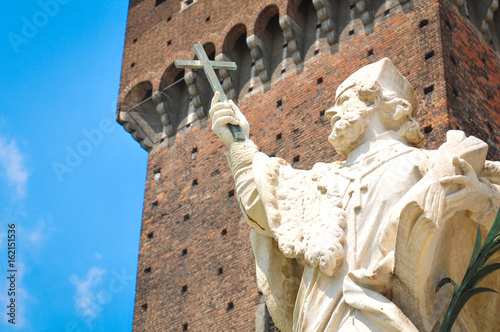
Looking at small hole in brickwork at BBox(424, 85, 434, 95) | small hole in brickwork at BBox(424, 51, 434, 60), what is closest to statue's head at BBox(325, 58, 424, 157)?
small hole in brickwork at BBox(424, 85, 434, 95)

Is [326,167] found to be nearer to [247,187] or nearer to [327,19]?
[247,187]

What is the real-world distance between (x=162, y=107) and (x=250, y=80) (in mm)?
1462

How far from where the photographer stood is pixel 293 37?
1459 cm

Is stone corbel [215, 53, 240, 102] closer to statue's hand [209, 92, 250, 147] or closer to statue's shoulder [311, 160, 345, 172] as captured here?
statue's hand [209, 92, 250, 147]

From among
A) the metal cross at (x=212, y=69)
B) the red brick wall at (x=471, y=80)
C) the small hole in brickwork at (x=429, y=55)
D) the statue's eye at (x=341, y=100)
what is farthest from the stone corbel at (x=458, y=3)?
the statue's eye at (x=341, y=100)

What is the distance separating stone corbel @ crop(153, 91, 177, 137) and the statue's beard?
1010 cm

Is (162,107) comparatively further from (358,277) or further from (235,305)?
(358,277)

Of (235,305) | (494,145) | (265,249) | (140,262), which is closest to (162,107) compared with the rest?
(140,262)

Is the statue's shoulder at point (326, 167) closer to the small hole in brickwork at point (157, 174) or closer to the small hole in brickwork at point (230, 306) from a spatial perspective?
the small hole in brickwork at point (230, 306)

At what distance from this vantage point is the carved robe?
5039 mm

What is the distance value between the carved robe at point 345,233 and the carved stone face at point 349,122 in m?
0.07

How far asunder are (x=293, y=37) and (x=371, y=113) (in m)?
8.93

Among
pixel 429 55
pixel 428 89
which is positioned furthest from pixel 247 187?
pixel 429 55

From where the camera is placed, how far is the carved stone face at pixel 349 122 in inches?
226
